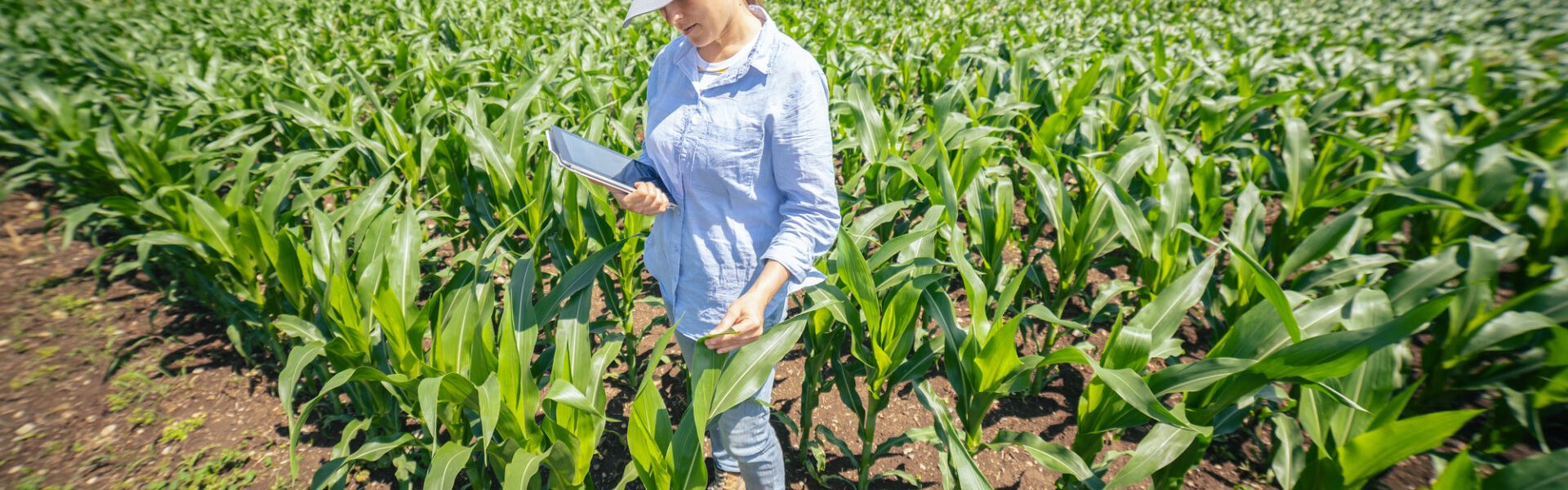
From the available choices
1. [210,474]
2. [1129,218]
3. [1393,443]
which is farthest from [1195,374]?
[210,474]

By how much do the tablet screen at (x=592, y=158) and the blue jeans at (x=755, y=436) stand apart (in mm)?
403

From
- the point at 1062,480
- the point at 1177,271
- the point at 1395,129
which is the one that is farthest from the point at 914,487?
the point at 1395,129

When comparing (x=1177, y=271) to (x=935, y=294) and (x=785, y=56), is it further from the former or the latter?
(x=785, y=56)

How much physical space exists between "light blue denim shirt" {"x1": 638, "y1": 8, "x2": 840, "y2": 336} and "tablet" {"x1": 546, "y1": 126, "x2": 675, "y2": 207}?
0.20 ft

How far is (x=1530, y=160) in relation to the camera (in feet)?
7.67

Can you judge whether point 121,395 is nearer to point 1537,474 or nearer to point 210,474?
point 210,474

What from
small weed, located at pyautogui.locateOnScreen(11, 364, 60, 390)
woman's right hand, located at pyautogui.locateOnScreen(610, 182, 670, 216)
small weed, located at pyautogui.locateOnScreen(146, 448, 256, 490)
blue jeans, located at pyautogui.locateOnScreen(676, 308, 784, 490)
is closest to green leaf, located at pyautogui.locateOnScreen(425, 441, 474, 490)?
blue jeans, located at pyautogui.locateOnScreen(676, 308, 784, 490)

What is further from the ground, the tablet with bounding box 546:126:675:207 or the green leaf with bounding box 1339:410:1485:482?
the tablet with bounding box 546:126:675:207

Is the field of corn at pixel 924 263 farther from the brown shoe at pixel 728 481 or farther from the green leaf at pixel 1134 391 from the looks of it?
the brown shoe at pixel 728 481

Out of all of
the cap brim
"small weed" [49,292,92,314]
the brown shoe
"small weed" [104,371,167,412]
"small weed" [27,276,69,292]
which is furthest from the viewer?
"small weed" [27,276,69,292]

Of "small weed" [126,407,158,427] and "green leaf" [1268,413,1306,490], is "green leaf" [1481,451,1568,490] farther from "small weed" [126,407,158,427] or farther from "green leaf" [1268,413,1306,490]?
"small weed" [126,407,158,427]

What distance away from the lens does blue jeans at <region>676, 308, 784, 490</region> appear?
4.82 ft

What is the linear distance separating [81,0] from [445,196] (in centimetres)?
632

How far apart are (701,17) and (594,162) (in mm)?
390
